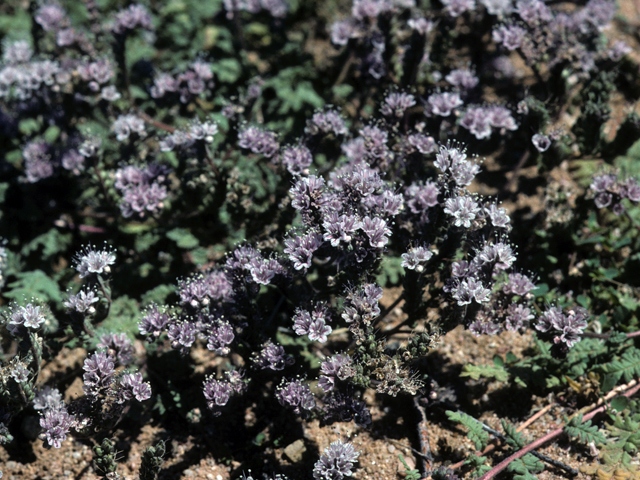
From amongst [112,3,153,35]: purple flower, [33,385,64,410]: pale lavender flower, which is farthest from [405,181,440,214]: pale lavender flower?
[112,3,153,35]: purple flower

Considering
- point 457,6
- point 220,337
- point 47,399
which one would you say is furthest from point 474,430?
point 457,6

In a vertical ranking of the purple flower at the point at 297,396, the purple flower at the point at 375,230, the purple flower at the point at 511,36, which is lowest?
the purple flower at the point at 297,396

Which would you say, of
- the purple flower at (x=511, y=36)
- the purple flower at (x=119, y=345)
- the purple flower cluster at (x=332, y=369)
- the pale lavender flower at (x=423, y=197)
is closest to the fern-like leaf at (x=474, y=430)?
the purple flower cluster at (x=332, y=369)

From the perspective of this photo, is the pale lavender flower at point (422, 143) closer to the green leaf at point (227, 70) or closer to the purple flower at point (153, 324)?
the purple flower at point (153, 324)

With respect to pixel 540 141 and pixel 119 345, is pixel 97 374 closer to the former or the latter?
pixel 119 345

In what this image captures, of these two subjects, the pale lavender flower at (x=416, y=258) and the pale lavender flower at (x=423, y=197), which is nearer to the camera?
the pale lavender flower at (x=416, y=258)

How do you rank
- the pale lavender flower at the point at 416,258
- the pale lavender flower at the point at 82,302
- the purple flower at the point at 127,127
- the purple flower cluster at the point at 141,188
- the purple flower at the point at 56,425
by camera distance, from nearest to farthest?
the purple flower at the point at 56,425
the pale lavender flower at the point at 416,258
the pale lavender flower at the point at 82,302
the purple flower cluster at the point at 141,188
the purple flower at the point at 127,127

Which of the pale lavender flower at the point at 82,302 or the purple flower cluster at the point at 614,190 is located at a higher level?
the purple flower cluster at the point at 614,190
